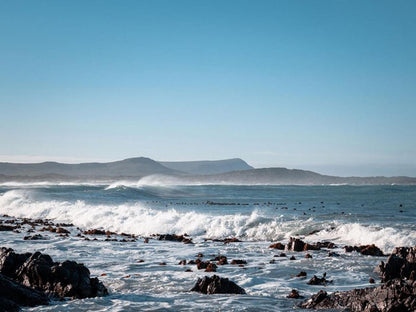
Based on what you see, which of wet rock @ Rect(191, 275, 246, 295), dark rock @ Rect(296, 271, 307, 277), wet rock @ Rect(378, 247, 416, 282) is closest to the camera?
wet rock @ Rect(191, 275, 246, 295)

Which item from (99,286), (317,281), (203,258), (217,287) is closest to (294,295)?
(217,287)

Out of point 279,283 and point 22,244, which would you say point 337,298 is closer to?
point 279,283

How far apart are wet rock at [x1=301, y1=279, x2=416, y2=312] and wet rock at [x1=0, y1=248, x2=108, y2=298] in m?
5.26

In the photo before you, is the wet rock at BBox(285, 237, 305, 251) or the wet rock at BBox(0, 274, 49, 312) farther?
the wet rock at BBox(285, 237, 305, 251)

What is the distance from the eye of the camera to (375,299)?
955 centimetres

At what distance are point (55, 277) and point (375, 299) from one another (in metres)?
7.56

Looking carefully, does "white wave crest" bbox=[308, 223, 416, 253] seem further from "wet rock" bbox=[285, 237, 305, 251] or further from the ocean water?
"wet rock" bbox=[285, 237, 305, 251]

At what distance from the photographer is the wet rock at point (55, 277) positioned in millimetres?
11266

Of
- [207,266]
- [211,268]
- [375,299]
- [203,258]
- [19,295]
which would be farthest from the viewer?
[203,258]

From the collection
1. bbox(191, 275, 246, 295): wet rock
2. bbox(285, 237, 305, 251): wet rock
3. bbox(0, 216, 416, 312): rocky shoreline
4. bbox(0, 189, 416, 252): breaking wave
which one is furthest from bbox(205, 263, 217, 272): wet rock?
bbox(0, 189, 416, 252): breaking wave

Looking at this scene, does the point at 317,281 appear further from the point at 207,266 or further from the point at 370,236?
the point at 370,236

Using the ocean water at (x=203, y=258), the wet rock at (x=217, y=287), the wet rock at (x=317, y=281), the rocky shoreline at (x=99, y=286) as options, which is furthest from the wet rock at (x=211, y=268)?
the wet rock at (x=317, y=281)

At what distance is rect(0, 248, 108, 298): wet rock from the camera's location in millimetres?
11266

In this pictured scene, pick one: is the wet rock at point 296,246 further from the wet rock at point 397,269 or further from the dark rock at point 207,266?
the wet rock at point 397,269
